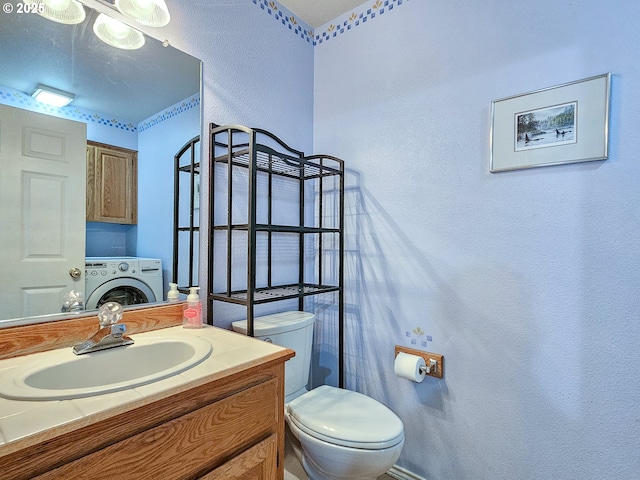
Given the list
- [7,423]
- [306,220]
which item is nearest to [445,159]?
[306,220]

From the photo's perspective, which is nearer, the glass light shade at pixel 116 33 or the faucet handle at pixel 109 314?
the faucet handle at pixel 109 314

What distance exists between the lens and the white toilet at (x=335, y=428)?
1.16m

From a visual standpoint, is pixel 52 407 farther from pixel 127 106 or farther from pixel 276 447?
pixel 127 106

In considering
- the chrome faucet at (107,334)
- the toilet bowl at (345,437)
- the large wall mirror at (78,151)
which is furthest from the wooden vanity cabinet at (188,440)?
the large wall mirror at (78,151)

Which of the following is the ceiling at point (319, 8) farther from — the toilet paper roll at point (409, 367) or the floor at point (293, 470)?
the floor at point (293, 470)

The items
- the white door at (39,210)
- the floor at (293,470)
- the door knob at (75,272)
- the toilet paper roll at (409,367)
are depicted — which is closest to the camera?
the white door at (39,210)

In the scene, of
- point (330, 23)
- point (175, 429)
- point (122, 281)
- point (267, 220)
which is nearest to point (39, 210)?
point (122, 281)

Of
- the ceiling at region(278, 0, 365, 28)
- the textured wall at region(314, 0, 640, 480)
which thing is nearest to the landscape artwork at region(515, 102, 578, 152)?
the textured wall at region(314, 0, 640, 480)

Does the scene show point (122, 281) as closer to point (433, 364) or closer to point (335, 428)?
point (335, 428)

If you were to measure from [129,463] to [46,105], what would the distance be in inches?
43.0

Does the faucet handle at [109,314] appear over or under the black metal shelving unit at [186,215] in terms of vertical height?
under

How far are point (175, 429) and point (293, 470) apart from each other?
1.10 meters

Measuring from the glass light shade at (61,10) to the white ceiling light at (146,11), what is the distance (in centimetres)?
13

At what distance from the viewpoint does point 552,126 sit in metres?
1.25
